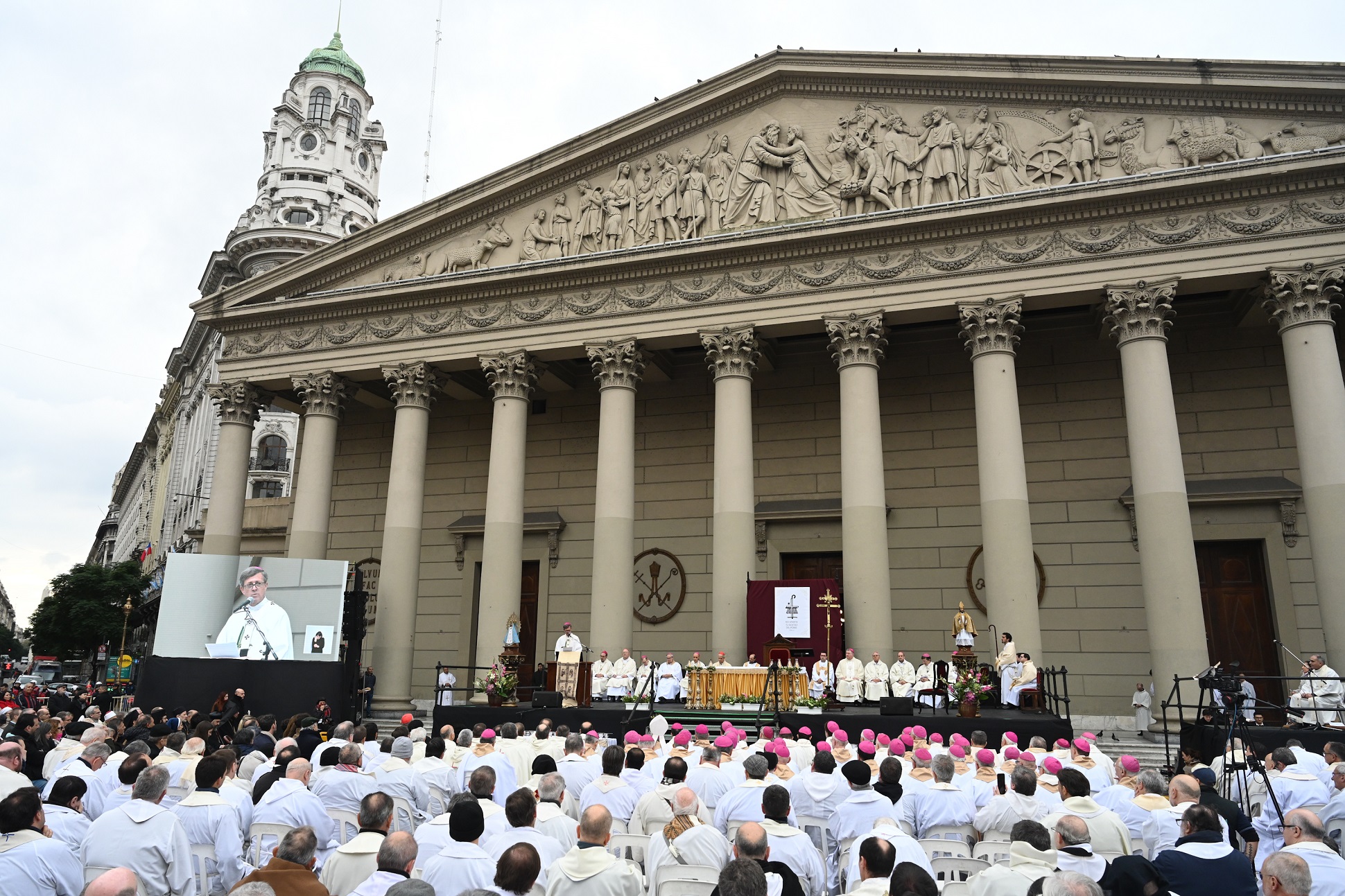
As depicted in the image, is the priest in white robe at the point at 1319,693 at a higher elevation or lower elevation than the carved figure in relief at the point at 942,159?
lower

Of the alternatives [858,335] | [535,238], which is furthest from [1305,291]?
[535,238]

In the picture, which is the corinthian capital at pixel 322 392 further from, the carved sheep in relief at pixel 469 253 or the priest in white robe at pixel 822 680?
the priest in white robe at pixel 822 680

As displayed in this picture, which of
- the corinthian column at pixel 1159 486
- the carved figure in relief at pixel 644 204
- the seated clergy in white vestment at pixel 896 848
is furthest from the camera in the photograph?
the carved figure in relief at pixel 644 204

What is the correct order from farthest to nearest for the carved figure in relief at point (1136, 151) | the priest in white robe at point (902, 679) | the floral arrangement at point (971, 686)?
the carved figure in relief at point (1136, 151)
the priest in white robe at point (902, 679)
the floral arrangement at point (971, 686)

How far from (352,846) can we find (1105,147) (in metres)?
21.8

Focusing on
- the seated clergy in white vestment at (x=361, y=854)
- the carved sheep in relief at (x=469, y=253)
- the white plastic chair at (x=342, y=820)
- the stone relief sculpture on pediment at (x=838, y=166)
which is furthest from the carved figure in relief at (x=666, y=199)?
the seated clergy in white vestment at (x=361, y=854)

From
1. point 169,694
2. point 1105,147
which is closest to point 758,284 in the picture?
point 1105,147

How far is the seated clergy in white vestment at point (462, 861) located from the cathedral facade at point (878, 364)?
613 inches

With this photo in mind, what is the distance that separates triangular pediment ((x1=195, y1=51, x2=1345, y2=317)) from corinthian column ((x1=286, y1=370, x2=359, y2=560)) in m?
2.84

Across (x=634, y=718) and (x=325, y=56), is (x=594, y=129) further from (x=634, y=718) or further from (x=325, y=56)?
(x=325, y=56)

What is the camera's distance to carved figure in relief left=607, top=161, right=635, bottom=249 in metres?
24.7

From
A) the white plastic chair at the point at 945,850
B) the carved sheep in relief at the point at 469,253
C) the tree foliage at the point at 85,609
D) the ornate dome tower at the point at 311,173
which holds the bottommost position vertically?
the white plastic chair at the point at 945,850

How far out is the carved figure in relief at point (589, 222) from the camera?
82.0ft

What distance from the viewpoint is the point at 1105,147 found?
69.9 ft
